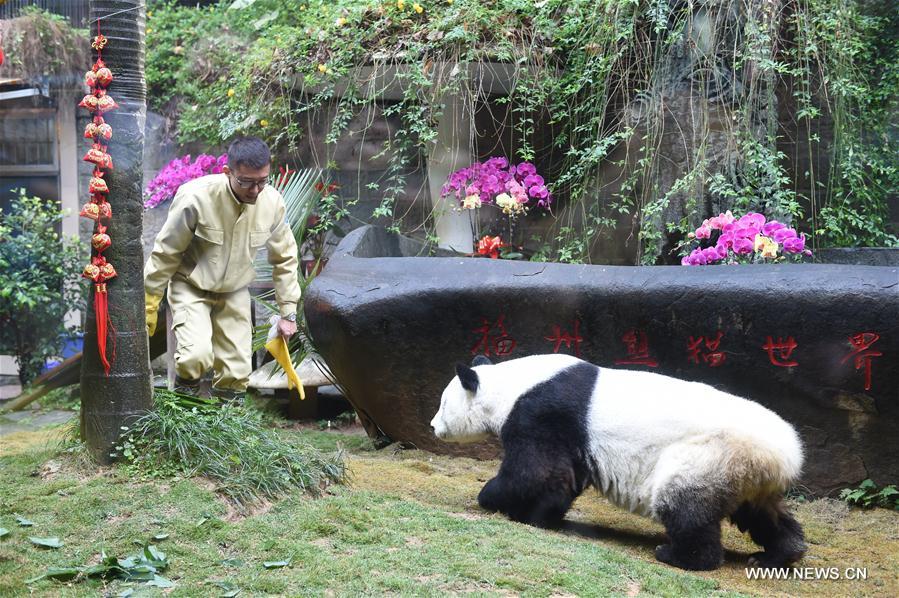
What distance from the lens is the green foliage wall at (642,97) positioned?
6559 mm

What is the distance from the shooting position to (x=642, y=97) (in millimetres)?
6945

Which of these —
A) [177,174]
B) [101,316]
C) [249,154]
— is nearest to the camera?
[101,316]

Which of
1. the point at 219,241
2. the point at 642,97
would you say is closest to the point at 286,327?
the point at 219,241

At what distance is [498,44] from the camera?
24.0ft

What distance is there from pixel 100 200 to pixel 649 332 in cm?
318

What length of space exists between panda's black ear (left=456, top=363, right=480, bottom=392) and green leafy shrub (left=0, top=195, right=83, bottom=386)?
5.56 m

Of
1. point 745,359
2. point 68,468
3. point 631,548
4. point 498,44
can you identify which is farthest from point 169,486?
point 498,44

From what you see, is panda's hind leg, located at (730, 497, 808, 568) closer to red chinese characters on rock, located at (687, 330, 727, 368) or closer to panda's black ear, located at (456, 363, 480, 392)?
red chinese characters on rock, located at (687, 330, 727, 368)

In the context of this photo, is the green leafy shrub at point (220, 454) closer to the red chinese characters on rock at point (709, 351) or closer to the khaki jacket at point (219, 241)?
the khaki jacket at point (219, 241)

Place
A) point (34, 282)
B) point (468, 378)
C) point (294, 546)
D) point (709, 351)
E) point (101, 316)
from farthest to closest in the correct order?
point (34, 282)
point (709, 351)
point (468, 378)
point (101, 316)
point (294, 546)

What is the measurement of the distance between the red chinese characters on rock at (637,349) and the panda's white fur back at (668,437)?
27.0 inches

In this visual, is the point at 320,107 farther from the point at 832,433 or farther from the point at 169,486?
the point at 832,433

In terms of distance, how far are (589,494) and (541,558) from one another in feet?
5.69

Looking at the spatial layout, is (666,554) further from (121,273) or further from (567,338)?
(121,273)
